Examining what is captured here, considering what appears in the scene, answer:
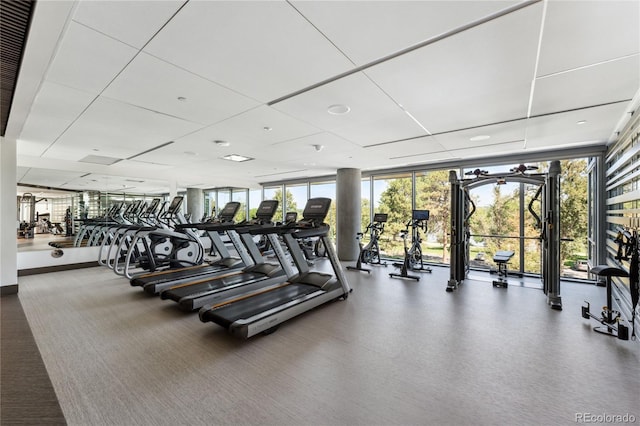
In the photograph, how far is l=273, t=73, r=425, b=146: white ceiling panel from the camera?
2.77m

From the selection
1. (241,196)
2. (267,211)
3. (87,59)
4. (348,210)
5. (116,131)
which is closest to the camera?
(87,59)

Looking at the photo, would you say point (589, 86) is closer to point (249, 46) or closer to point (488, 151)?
point (488, 151)

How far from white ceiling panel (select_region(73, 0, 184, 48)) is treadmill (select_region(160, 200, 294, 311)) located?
8.28 ft

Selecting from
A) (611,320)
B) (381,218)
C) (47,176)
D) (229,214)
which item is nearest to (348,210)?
(381,218)

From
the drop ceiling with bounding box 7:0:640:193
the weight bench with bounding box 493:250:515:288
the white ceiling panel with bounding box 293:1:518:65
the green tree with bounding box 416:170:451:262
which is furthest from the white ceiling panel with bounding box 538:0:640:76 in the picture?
the green tree with bounding box 416:170:451:262

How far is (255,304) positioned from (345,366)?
141 cm

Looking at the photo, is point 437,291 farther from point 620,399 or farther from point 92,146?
point 92,146

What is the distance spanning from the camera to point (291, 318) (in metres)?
3.38

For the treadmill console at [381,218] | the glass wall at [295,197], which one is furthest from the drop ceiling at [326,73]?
the glass wall at [295,197]

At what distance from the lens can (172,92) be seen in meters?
2.83

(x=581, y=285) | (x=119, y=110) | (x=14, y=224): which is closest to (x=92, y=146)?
(x=14, y=224)

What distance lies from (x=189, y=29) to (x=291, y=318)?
3021mm

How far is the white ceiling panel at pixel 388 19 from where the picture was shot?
165 cm

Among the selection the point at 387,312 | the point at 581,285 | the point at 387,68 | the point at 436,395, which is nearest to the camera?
the point at 436,395
